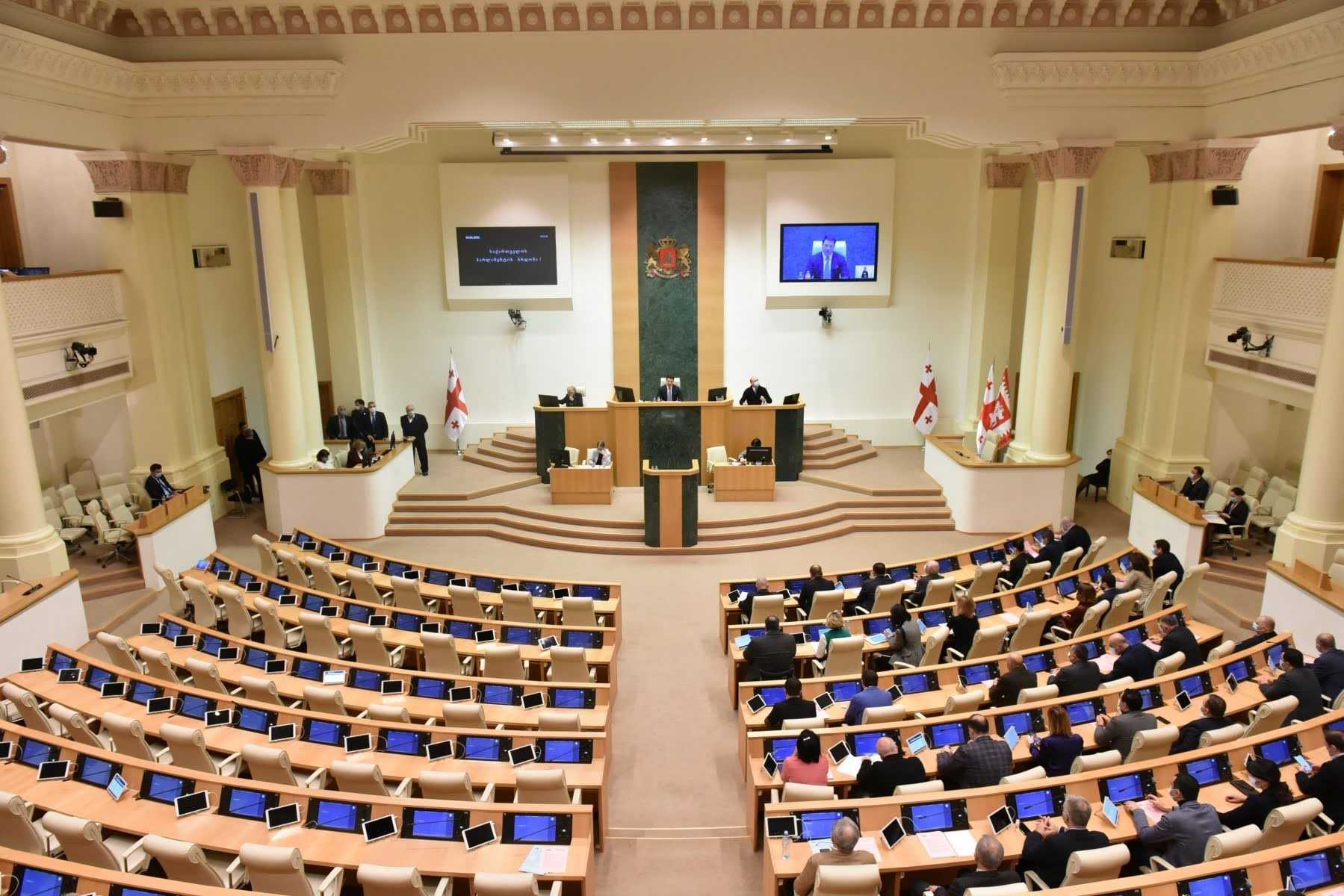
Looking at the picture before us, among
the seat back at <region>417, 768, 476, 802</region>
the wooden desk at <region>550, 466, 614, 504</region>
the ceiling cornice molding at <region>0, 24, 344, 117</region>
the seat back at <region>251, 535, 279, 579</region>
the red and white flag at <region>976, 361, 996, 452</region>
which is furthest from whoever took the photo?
the wooden desk at <region>550, 466, 614, 504</region>

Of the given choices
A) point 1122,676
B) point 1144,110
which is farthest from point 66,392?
point 1144,110

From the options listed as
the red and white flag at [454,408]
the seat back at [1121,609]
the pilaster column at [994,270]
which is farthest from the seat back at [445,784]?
the pilaster column at [994,270]

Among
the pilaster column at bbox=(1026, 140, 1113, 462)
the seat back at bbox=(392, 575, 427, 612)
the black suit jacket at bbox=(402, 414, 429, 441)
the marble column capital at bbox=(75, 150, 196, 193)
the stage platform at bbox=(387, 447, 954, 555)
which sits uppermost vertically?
the marble column capital at bbox=(75, 150, 196, 193)

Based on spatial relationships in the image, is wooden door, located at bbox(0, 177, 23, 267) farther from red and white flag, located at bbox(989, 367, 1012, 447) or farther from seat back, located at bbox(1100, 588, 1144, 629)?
seat back, located at bbox(1100, 588, 1144, 629)

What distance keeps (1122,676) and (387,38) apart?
12.3 metres

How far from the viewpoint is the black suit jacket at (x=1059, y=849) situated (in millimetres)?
5559

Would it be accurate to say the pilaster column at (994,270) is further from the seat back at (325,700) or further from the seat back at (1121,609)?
the seat back at (325,700)

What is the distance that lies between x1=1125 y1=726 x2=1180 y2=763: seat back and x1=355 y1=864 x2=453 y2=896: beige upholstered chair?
513cm

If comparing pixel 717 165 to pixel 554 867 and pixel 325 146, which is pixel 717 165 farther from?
pixel 554 867

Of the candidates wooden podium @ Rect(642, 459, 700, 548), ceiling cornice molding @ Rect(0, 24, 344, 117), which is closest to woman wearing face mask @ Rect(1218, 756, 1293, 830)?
wooden podium @ Rect(642, 459, 700, 548)

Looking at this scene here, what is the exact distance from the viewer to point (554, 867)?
19.5 feet

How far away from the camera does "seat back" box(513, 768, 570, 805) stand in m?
6.55

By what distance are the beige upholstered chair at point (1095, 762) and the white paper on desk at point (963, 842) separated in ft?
3.45

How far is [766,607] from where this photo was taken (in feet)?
33.2
